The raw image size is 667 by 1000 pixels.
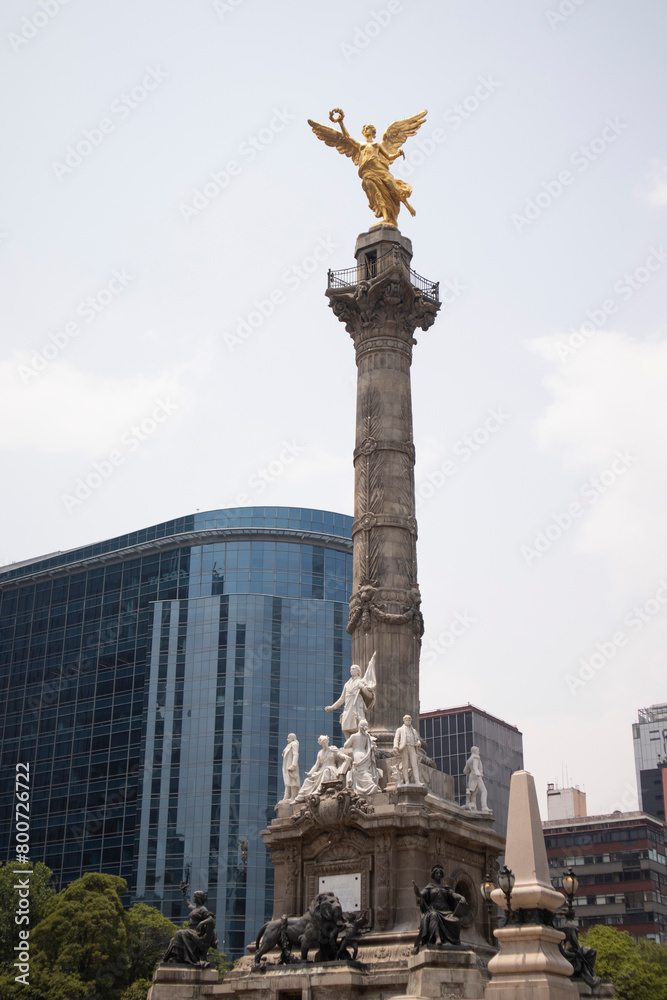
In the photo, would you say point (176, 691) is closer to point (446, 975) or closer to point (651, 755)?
point (446, 975)

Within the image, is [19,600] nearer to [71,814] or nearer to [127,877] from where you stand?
[71,814]

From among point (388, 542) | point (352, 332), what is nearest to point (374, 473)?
point (388, 542)

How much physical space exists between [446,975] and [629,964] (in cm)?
2702

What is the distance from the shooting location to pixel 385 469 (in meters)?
36.6

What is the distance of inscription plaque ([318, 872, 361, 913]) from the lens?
98.5 feet

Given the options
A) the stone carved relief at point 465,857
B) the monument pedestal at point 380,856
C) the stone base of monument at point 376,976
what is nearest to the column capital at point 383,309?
the monument pedestal at point 380,856

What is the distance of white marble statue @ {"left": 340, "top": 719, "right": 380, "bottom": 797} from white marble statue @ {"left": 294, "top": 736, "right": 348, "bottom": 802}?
24 cm

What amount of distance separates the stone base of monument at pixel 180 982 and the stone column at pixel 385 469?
26.1 feet

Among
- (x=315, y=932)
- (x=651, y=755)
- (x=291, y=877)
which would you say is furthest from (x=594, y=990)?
(x=651, y=755)

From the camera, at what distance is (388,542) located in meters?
35.6

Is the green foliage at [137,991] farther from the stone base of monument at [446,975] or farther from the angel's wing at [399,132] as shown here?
the angel's wing at [399,132]

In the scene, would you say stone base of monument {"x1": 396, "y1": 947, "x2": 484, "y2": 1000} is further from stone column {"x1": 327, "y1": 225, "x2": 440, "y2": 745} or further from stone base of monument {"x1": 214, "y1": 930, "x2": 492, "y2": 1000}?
stone column {"x1": 327, "y1": 225, "x2": 440, "y2": 745}

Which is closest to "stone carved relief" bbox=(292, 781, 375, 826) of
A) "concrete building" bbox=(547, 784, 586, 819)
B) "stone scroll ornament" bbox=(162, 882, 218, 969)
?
"stone scroll ornament" bbox=(162, 882, 218, 969)

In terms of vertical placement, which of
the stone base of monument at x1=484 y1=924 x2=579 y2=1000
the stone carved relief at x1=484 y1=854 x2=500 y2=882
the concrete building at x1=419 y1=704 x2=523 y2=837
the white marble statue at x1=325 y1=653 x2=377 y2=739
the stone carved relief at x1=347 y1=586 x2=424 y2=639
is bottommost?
the stone base of monument at x1=484 y1=924 x2=579 y2=1000
